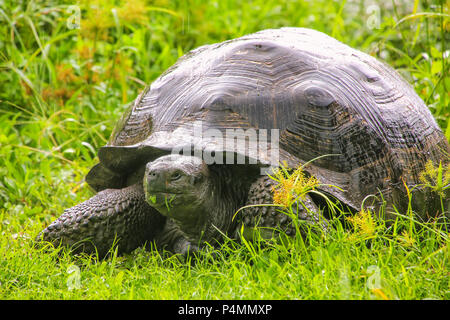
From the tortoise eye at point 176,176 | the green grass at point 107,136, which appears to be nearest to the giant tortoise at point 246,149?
the tortoise eye at point 176,176

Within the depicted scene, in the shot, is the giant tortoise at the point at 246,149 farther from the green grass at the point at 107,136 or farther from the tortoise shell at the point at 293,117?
the green grass at the point at 107,136

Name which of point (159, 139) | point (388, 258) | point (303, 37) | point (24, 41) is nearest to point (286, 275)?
point (388, 258)

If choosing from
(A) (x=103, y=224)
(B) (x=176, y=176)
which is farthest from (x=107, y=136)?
(B) (x=176, y=176)

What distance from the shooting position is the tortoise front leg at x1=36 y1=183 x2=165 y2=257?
3268 mm

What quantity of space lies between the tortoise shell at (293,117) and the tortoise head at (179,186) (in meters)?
0.13

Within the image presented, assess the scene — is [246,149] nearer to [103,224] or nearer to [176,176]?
[176,176]

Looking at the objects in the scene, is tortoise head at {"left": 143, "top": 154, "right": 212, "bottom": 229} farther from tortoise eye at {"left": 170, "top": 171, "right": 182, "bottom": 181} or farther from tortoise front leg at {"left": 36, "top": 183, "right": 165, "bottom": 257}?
tortoise front leg at {"left": 36, "top": 183, "right": 165, "bottom": 257}

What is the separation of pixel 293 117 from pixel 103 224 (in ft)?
4.00

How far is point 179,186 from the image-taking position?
9.36 feet

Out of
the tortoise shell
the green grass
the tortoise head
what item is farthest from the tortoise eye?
the green grass

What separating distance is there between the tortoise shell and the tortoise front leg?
0.68 ft

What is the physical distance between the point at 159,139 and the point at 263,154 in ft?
1.90
